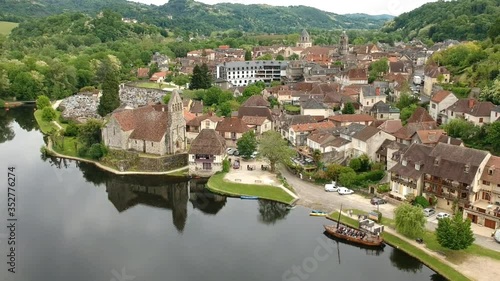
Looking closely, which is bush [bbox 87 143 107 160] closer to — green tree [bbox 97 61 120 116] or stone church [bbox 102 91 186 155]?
stone church [bbox 102 91 186 155]

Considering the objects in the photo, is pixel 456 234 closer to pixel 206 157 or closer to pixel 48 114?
pixel 206 157

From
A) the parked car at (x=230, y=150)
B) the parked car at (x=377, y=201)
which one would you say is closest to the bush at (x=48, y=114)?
the parked car at (x=230, y=150)

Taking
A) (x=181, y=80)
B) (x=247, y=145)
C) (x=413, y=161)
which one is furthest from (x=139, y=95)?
(x=413, y=161)

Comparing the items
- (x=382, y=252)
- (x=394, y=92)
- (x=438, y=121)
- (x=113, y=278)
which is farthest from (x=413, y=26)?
(x=113, y=278)

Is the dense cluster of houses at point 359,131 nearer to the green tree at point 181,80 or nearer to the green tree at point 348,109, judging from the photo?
the green tree at point 348,109

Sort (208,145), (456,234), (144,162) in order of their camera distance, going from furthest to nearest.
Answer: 1. (144,162)
2. (208,145)
3. (456,234)

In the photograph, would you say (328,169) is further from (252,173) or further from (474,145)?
(474,145)

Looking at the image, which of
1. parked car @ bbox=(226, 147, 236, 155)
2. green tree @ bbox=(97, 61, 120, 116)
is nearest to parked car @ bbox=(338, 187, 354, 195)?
parked car @ bbox=(226, 147, 236, 155)
